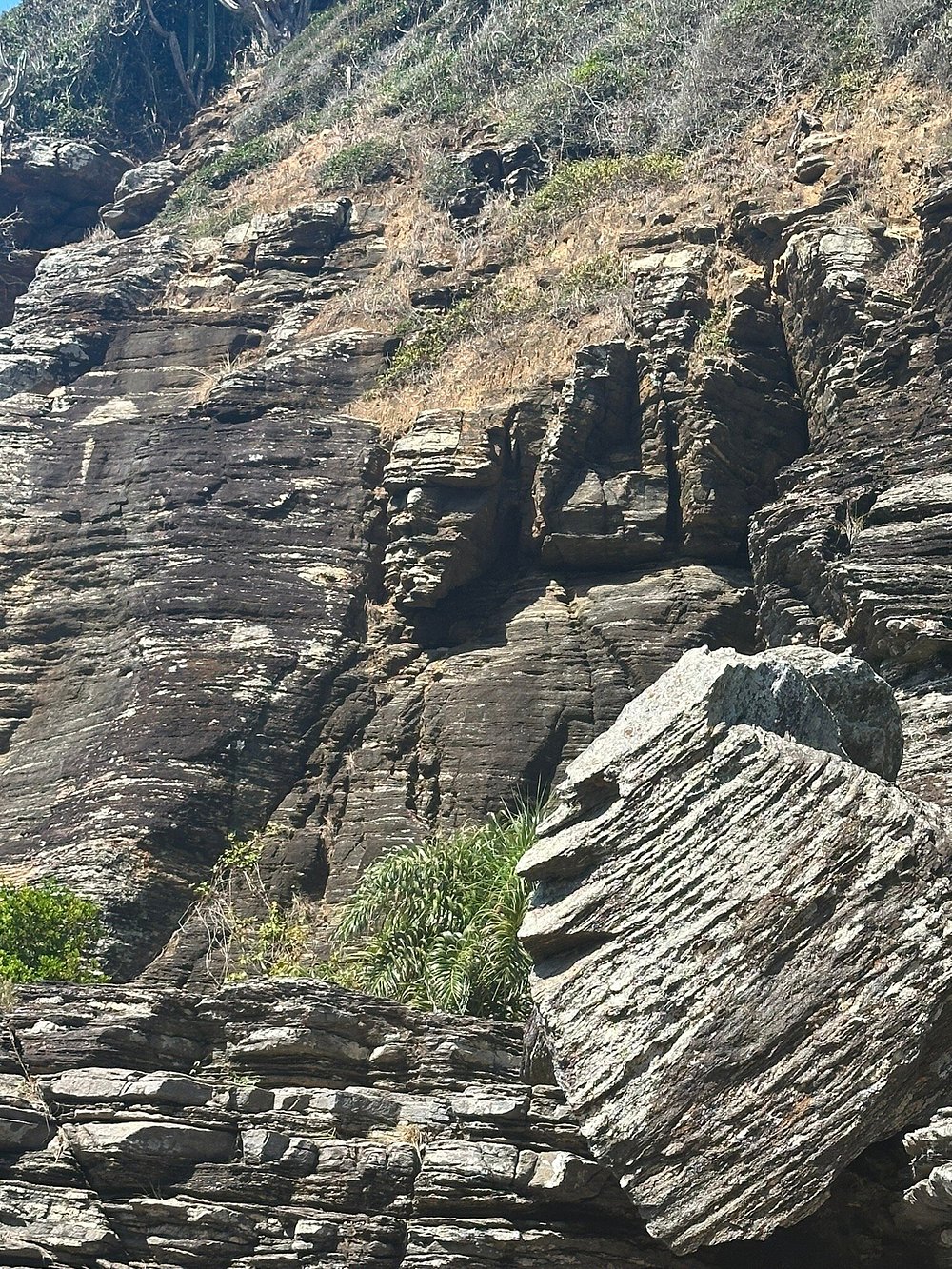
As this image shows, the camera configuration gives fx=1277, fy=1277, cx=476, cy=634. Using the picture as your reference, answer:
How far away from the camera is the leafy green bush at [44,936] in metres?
13.9

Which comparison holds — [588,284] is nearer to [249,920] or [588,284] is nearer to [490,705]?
[490,705]

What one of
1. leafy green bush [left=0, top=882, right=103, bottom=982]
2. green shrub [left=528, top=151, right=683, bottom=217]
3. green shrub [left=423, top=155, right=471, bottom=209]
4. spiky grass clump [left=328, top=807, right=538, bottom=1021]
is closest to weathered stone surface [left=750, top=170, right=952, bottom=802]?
spiky grass clump [left=328, top=807, right=538, bottom=1021]

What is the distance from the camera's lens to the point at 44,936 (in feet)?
48.3

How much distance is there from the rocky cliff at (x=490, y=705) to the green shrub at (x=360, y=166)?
1046 mm

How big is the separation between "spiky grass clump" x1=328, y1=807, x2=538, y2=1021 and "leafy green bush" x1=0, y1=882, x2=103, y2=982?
2970 mm

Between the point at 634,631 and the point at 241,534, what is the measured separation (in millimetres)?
7318

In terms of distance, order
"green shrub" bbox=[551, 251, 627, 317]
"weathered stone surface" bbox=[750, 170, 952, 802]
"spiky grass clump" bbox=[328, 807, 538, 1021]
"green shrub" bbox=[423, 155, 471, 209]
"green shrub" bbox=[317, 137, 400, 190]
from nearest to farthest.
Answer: "spiky grass clump" bbox=[328, 807, 538, 1021]
"weathered stone surface" bbox=[750, 170, 952, 802]
"green shrub" bbox=[551, 251, 627, 317]
"green shrub" bbox=[423, 155, 471, 209]
"green shrub" bbox=[317, 137, 400, 190]

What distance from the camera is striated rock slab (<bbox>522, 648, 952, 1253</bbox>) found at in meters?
8.98

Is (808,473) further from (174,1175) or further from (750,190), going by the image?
(174,1175)

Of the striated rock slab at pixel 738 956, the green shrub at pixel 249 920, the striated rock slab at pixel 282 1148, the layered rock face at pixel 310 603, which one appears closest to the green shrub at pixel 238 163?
the layered rock face at pixel 310 603

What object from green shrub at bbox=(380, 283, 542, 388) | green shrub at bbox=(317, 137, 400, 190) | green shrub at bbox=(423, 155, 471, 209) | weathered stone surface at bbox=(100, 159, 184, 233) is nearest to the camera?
green shrub at bbox=(380, 283, 542, 388)

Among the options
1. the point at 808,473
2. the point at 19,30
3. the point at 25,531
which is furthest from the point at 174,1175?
the point at 19,30

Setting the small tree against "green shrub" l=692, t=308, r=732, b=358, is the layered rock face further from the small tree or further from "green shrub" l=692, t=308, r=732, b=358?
the small tree

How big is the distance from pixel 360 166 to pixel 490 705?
63.2 feet
